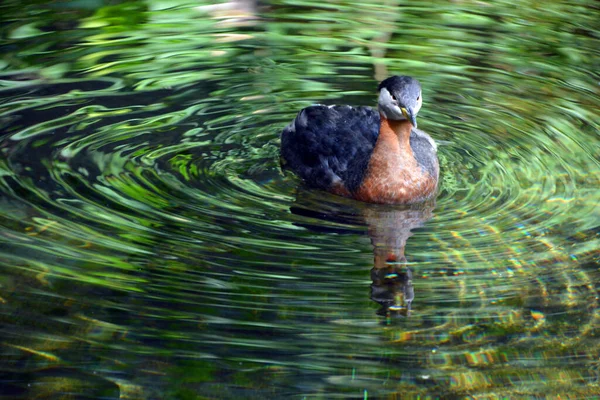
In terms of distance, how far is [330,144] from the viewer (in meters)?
7.50

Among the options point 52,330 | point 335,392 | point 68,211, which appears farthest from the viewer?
point 68,211

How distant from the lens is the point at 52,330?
4.86 metres

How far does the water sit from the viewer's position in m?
4.74

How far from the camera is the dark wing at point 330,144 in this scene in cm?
720

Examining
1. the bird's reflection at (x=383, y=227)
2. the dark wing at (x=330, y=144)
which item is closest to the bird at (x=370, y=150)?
the dark wing at (x=330, y=144)

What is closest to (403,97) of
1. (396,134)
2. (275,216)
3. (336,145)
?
(396,134)

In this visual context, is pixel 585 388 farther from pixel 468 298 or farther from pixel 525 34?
pixel 525 34

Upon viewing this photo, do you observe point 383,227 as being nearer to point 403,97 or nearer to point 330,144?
point 403,97

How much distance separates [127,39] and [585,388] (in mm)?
6538

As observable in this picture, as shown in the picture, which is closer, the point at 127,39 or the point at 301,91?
the point at 301,91

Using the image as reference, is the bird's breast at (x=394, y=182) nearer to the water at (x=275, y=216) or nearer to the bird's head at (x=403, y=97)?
the water at (x=275, y=216)

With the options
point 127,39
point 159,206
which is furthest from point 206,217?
point 127,39

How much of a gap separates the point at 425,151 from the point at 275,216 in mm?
1621

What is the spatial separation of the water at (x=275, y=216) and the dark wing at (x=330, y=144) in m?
0.21
